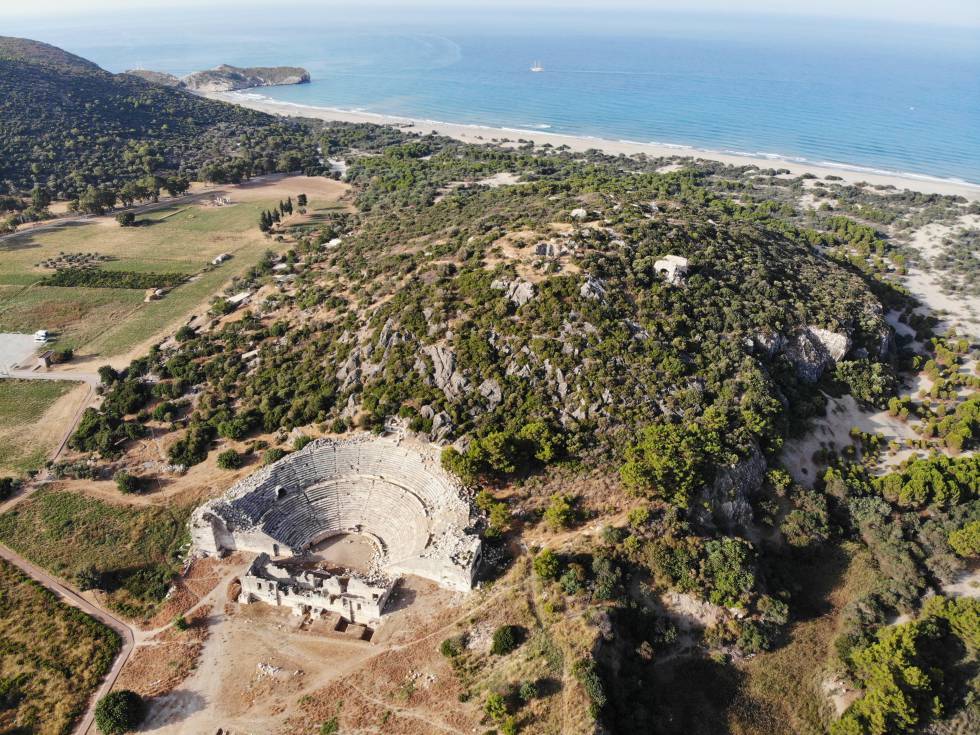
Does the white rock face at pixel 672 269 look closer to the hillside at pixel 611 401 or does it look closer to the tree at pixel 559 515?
the hillside at pixel 611 401

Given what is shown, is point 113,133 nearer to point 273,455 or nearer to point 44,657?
point 273,455

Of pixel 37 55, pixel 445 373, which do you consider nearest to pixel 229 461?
pixel 445 373

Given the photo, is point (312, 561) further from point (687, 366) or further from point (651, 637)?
point (687, 366)

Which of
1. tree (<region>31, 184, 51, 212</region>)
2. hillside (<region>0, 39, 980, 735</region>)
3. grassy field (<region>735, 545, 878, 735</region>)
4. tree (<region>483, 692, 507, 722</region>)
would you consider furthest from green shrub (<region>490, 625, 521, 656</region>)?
tree (<region>31, 184, 51, 212</region>)

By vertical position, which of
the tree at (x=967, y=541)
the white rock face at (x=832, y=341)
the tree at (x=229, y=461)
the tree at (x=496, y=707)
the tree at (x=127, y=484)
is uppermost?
the white rock face at (x=832, y=341)

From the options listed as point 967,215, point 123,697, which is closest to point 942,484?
point 123,697

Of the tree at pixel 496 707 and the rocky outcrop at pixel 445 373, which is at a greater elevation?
→ the rocky outcrop at pixel 445 373

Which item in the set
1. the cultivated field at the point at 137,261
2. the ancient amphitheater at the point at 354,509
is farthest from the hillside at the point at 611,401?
the cultivated field at the point at 137,261
